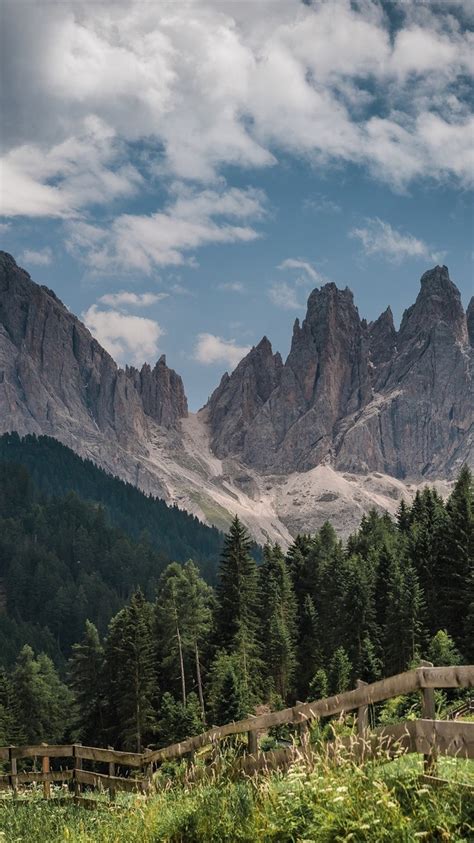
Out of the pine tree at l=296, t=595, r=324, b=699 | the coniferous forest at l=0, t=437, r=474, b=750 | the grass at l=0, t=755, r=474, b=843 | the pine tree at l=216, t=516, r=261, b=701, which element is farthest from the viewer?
the pine tree at l=296, t=595, r=324, b=699

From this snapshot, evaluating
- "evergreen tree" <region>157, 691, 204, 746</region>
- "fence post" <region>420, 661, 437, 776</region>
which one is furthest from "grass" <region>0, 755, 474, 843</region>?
"evergreen tree" <region>157, 691, 204, 746</region>

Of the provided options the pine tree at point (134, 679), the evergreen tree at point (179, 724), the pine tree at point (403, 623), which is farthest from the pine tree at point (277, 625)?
the evergreen tree at point (179, 724)

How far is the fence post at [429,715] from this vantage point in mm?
8369

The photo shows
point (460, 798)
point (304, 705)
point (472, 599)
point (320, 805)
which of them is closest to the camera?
point (460, 798)

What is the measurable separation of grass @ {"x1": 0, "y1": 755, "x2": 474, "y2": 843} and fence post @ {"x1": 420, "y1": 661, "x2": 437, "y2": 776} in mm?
144

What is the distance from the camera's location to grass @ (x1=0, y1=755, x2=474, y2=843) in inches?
308

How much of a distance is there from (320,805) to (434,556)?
65487 mm

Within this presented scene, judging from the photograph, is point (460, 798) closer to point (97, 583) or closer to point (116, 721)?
point (116, 721)

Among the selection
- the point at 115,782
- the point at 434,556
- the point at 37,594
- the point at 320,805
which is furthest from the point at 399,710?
the point at 37,594

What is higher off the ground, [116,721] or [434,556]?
[434,556]

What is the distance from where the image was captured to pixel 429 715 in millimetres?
8570

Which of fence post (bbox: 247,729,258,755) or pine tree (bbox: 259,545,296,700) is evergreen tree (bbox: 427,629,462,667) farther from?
fence post (bbox: 247,729,258,755)

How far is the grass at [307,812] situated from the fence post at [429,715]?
0.14 metres

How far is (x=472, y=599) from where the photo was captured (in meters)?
62.1
